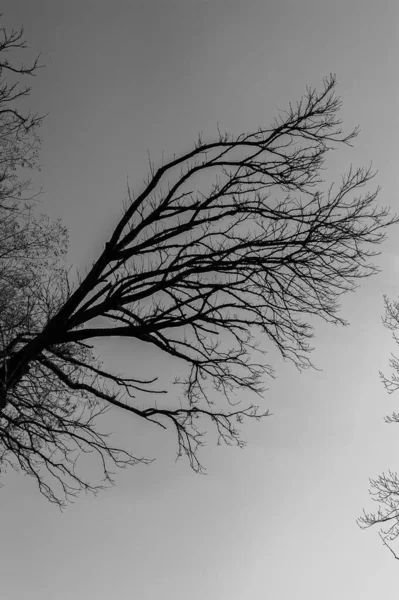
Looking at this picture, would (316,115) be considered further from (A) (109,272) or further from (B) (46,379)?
(B) (46,379)

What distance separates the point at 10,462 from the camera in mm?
9266

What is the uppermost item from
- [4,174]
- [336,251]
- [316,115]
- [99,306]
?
[316,115]

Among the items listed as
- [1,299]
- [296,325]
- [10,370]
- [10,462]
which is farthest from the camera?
[10,462]

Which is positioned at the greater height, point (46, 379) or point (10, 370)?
point (46, 379)

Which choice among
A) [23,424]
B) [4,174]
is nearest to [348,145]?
[4,174]

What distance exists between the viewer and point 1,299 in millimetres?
8508

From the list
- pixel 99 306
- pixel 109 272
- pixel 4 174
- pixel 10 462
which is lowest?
pixel 10 462

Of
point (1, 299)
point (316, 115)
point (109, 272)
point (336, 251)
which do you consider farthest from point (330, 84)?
point (1, 299)

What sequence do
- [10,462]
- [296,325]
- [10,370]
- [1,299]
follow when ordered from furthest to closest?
[10,462]
[1,299]
[296,325]
[10,370]

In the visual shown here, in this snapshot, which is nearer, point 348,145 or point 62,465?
point 348,145

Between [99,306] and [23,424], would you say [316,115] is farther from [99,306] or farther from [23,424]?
[23,424]

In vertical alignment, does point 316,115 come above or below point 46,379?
above

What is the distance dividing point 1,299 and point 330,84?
6.01m

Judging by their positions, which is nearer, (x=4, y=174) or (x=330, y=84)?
(x=330, y=84)
